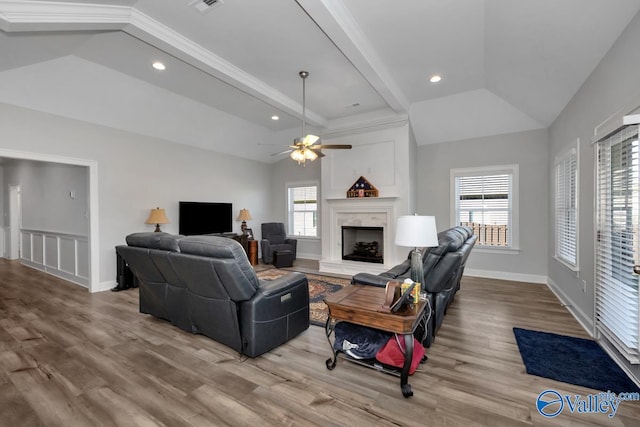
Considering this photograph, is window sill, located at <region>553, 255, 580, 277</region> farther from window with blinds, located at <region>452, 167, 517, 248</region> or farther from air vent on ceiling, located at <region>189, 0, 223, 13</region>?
air vent on ceiling, located at <region>189, 0, 223, 13</region>

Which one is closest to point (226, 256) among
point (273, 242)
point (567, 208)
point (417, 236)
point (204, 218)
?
point (417, 236)

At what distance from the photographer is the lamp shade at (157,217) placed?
5012 millimetres

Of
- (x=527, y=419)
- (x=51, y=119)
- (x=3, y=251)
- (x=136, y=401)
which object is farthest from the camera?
(x=3, y=251)

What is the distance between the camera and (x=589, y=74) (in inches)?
121

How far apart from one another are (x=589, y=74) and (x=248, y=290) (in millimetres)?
4251

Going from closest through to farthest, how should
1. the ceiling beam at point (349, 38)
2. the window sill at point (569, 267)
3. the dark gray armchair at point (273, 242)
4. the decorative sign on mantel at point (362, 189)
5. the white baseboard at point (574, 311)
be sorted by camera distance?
the ceiling beam at point (349, 38)
the white baseboard at point (574, 311)
the window sill at point (569, 267)
the decorative sign on mantel at point (362, 189)
the dark gray armchair at point (273, 242)

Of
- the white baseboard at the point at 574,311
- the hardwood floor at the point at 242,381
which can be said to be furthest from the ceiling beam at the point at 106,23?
the white baseboard at the point at 574,311

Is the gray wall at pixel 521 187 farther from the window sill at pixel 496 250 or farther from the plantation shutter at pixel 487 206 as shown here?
the plantation shutter at pixel 487 206

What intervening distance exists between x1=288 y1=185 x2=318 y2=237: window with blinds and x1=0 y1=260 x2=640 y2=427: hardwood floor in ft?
15.5

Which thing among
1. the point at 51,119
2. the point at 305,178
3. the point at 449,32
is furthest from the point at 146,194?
the point at 449,32

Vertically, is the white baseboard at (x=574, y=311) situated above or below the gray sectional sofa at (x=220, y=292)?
below

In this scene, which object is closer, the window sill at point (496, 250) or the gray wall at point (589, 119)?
the gray wall at point (589, 119)

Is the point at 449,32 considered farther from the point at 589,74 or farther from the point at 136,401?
the point at 136,401

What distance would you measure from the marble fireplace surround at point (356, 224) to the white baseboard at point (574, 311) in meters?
2.45
